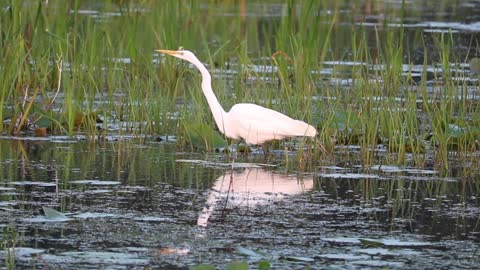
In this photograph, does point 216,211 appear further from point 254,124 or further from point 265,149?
point 265,149

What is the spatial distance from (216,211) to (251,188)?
2.25 feet

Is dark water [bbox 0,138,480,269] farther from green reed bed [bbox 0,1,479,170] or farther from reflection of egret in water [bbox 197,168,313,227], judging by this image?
green reed bed [bbox 0,1,479,170]

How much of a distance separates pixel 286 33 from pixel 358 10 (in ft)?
24.1

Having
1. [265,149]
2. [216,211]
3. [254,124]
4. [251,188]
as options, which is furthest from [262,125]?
[216,211]

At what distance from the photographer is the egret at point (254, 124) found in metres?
7.21

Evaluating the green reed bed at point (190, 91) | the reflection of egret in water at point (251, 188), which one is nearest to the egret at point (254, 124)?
the green reed bed at point (190, 91)

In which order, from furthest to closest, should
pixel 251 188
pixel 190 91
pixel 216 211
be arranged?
pixel 190 91, pixel 251 188, pixel 216 211

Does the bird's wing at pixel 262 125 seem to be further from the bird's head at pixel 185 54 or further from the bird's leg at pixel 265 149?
the bird's head at pixel 185 54

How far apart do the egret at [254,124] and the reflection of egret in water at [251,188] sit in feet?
1.51

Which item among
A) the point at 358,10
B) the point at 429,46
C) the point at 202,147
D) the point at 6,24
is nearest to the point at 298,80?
the point at 202,147

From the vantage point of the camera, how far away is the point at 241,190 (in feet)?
20.3

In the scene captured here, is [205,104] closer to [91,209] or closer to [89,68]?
[89,68]

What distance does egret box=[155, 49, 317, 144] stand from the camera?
284 inches

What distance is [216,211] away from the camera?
18.3 feet
